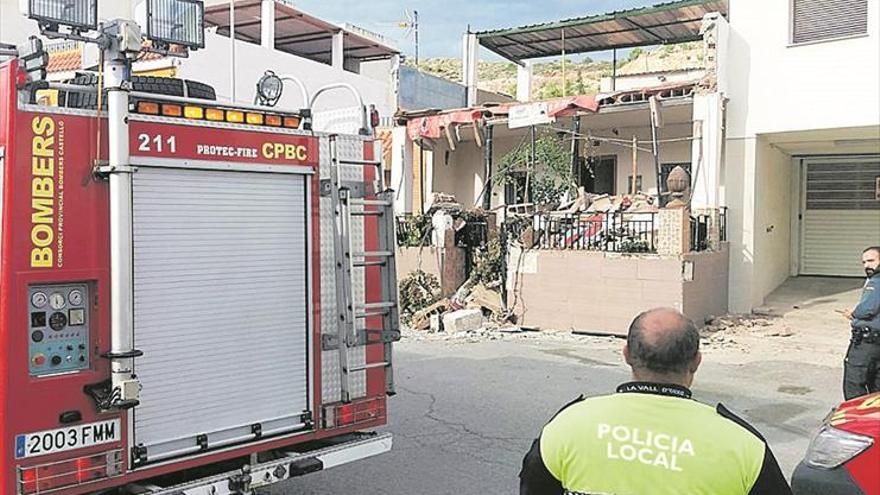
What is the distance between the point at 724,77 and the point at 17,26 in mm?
22994

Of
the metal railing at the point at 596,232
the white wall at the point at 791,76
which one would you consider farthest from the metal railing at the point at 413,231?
the white wall at the point at 791,76

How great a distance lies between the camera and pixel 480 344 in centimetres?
1272

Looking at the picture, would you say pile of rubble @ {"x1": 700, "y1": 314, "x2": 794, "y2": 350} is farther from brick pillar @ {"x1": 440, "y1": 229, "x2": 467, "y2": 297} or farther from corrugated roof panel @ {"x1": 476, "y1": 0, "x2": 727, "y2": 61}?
corrugated roof panel @ {"x1": 476, "y1": 0, "x2": 727, "y2": 61}

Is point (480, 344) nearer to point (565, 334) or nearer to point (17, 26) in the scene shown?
point (565, 334)

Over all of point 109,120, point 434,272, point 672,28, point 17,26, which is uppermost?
point 17,26

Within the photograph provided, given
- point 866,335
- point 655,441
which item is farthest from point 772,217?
point 655,441

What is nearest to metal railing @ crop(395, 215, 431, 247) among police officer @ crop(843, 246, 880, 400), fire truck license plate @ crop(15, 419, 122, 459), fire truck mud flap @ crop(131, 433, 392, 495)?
police officer @ crop(843, 246, 880, 400)

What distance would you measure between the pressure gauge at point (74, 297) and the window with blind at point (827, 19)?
13623 mm

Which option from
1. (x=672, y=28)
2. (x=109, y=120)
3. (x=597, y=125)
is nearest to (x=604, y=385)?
(x=109, y=120)

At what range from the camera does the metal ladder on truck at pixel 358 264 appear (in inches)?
190

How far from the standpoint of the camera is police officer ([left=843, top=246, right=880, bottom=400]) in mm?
6691

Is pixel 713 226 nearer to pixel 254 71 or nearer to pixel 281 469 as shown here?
pixel 281 469

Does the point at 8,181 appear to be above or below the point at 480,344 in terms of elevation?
above

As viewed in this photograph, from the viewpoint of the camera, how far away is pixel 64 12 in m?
3.79
